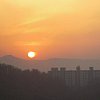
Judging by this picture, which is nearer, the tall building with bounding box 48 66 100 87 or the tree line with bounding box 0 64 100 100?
the tree line with bounding box 0 64 100 100

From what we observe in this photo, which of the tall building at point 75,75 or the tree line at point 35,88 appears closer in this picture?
the tree line at point 35,88

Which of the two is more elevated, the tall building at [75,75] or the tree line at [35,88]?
the tall building at [75,75]

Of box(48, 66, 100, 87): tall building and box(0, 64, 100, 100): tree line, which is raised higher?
box(48, 66, 100, 87): tall building

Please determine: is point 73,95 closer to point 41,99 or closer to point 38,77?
point 38,77

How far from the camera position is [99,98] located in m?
64.3

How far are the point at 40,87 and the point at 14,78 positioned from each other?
482cm

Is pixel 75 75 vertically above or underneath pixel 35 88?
above

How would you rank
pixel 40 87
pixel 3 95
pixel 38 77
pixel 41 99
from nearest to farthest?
Answer: pixel 3 95, pixel 41 99, pixel 40 87, pixel 38 77

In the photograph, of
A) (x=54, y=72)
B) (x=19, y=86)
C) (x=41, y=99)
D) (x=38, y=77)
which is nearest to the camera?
(x=41, y=99)

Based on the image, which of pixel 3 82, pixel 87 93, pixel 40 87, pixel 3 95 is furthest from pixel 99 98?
pixel 3 95

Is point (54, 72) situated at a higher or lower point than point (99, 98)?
higher

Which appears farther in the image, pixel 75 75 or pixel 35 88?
pixel 75 75

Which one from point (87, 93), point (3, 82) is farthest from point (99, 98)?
point (3, 82)

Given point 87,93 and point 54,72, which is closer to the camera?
point 87,93
